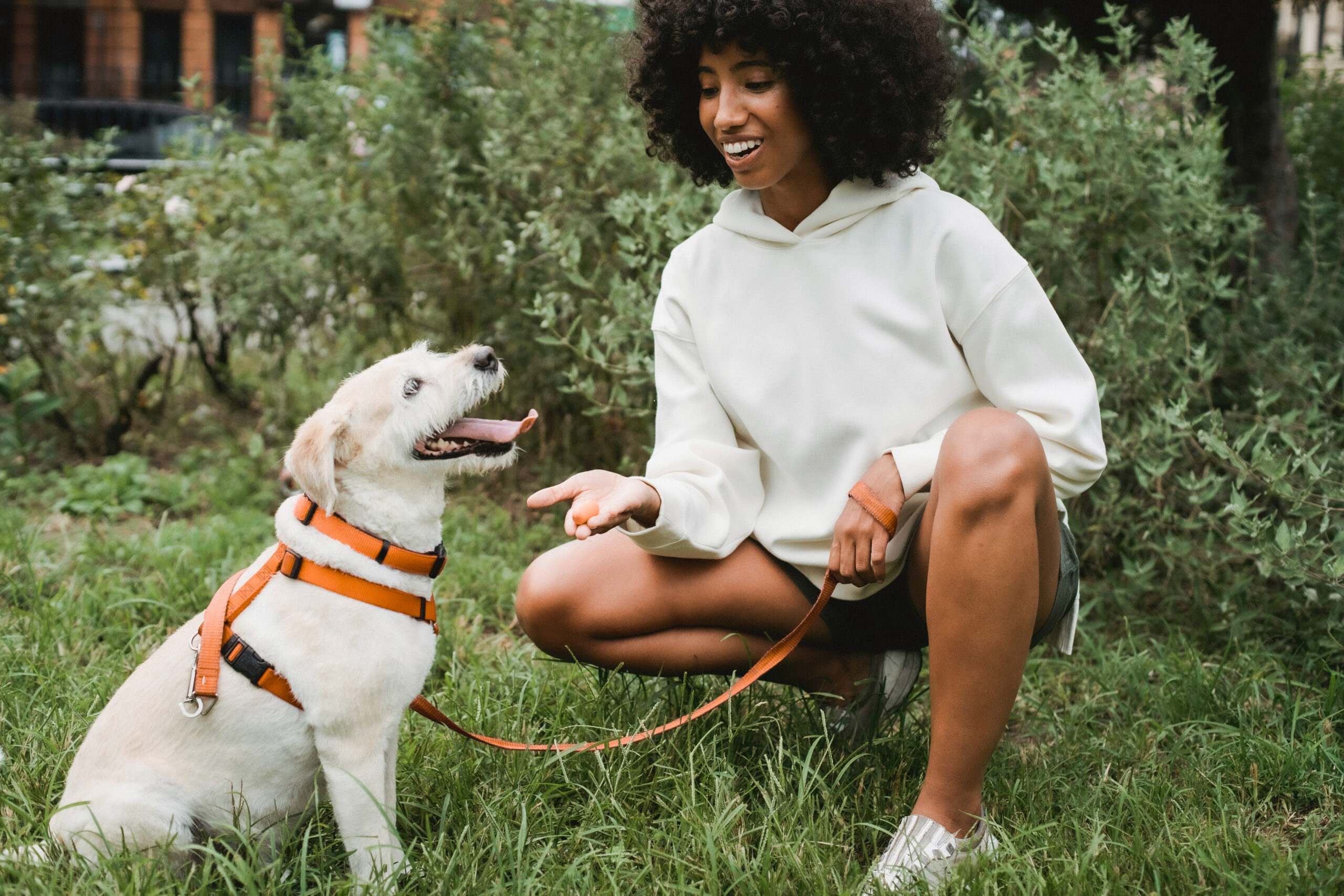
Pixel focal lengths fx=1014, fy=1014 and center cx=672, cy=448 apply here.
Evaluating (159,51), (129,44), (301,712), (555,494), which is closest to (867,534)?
(555,494)

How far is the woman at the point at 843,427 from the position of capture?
1.89 m

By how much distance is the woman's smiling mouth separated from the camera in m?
2.15

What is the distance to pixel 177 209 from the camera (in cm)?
486

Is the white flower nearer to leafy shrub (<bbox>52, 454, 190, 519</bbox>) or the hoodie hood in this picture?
leafy shrub (<bbox>52, 454, 190, 519</bbox>)

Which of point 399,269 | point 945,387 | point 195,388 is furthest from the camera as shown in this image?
point 195,388

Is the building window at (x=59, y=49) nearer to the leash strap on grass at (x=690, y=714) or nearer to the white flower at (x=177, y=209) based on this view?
the white flower at (x=177, y=209)

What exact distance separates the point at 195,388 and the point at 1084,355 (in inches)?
178

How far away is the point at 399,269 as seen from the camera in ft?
14.4

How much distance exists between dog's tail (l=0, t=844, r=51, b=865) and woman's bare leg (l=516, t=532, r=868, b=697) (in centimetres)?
102

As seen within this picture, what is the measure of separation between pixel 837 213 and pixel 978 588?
0.86 meters

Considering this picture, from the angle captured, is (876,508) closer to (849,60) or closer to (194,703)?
(849,60)

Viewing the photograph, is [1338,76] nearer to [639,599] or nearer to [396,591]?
[639,599]

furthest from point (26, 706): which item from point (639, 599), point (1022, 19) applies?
point (1022, 19)

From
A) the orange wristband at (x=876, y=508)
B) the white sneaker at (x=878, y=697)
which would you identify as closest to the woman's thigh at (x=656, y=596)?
the white sneaker at (x=878, y=697)
